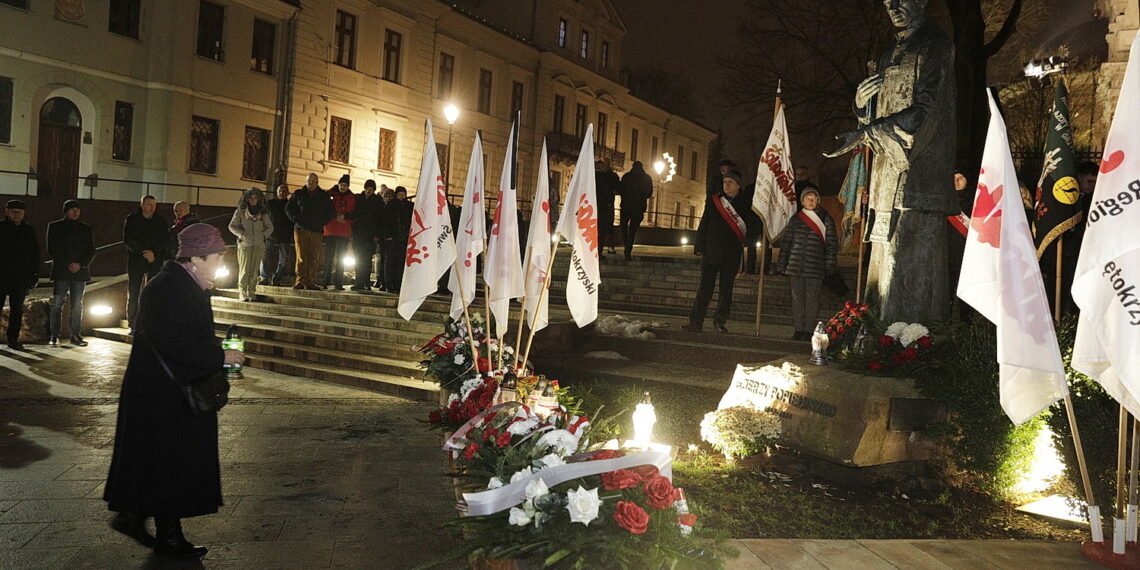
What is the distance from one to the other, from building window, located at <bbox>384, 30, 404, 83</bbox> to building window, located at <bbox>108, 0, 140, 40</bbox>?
10.9 meters

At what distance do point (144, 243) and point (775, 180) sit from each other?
367 inches

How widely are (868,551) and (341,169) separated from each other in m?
31.8

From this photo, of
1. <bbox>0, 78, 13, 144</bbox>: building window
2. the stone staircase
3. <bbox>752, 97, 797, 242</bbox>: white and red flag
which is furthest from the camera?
<bbox>0, 78, 13, 144</bbox>: building window

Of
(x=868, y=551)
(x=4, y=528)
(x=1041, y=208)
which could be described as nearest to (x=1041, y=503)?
(x=868, y=551)

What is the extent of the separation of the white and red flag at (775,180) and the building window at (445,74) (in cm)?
2973

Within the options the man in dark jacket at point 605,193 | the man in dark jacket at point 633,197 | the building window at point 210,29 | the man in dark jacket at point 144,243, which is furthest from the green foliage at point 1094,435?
the building window at point 210,29

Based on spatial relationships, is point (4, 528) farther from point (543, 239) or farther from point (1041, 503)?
point (1041, 503)

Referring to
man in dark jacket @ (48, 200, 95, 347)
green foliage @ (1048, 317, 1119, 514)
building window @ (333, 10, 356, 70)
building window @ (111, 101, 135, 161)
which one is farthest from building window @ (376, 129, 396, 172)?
green foliage @ (1048, 317, 1119, 514)

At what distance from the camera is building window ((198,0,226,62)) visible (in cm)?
2847

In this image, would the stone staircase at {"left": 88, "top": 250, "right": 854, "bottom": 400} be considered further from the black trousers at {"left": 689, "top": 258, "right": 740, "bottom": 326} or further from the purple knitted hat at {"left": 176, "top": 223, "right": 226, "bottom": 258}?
the purple knitted hat at {"left": 176, "top": 223, "right": 226, "bottom": 258}

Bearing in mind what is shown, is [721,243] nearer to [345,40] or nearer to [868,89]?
[868,89]

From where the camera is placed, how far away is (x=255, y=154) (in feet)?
102

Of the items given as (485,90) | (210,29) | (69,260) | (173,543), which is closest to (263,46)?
(210,29)

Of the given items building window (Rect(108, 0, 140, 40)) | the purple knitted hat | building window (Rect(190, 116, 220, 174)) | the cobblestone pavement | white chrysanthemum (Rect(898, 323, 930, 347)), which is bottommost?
the cobblestone pavement
